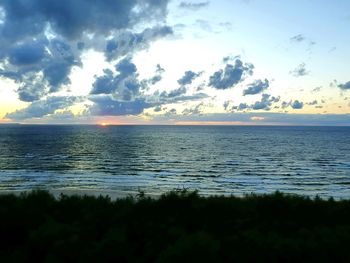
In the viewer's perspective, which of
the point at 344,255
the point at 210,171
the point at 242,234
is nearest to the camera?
the point at 344,255

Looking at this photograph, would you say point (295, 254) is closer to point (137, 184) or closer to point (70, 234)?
point (70, 234)

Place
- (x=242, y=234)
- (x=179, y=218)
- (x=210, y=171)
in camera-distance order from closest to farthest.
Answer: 1. (x=242, y=234)
2. (x=179, y=218)
3. (x=210, y=171)

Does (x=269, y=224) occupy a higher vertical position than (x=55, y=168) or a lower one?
higher

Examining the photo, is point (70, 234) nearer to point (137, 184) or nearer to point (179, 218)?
point (179, 218)

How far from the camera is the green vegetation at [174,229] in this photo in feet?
30.0

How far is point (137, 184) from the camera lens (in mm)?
43406

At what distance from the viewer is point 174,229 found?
33.7ft

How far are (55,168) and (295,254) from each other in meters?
51.8

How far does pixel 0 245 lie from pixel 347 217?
9.35 m

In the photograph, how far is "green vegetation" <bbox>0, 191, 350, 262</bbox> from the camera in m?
9.15

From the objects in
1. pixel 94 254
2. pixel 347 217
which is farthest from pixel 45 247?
pixel 347 217

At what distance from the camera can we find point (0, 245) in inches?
426

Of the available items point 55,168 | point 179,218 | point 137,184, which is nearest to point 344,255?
point 179,218

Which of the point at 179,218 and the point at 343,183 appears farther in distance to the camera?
the point at 343,183
